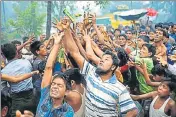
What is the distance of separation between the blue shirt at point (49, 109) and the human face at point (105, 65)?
683mm

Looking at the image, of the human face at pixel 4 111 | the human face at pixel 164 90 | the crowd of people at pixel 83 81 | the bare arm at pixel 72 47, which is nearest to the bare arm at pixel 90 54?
the crowd of people at pixel 83 81

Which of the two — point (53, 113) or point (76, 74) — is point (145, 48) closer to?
point (76, 74)

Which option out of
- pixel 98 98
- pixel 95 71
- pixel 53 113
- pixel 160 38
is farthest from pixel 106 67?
pixel 160 38

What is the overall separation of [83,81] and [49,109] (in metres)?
1.03

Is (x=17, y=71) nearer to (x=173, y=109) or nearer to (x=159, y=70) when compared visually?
(x=159, y=70)

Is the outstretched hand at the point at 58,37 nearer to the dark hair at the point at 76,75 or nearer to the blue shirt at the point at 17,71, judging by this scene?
the dark hair at the point at 76,75

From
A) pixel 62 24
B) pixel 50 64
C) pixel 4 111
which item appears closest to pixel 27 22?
pixel 62 24

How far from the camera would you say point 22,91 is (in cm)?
502

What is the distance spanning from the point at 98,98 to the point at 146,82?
1512 mm

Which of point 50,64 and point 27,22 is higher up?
point 50,64

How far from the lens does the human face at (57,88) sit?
328 centimetres

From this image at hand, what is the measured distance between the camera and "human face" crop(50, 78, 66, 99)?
Answer: 3279 millimetres

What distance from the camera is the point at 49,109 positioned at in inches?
128

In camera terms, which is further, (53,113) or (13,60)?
(13,60)
